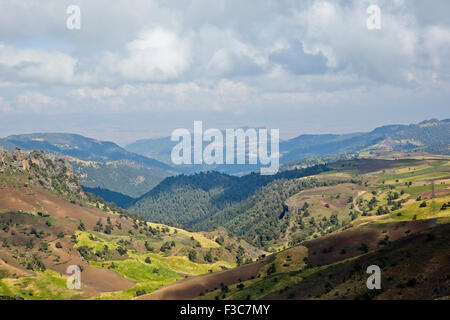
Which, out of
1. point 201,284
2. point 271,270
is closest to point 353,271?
point 271,270

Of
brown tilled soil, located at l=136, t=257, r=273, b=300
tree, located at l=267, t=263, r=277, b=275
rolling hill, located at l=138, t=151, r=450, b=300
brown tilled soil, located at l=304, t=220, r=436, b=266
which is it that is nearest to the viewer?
rolling hill, located at l=138, t=151, r=450, b=300

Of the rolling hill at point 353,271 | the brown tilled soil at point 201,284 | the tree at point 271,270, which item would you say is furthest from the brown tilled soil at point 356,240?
the brown tilled soil at point 201,284

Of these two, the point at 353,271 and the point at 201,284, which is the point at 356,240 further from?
the point at 353,271

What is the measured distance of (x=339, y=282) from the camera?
3022 inches

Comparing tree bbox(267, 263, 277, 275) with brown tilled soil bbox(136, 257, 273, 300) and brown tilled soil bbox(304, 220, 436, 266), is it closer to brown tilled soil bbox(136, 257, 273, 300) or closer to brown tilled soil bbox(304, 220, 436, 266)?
brown tilled soil bbox(136, 257, 273, 300)

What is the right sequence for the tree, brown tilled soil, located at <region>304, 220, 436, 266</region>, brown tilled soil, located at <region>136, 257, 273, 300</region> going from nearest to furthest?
1. brown tilled soil, located at <region>136, 257, 273, 300</region>
2. the tree
3. brown tilled soil, located at <region>304, 220, 436, 266</region>

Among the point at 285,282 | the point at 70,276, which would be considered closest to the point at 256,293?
the point at 285,282

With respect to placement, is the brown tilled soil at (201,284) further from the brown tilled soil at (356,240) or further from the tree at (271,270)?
the brown tilled soil at (356,240)

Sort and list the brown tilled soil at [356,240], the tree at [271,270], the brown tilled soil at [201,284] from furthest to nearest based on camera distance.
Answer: the brown tilled soil at [356,240]
the tree at [271,270]
the brown tilled soil at [201,284]

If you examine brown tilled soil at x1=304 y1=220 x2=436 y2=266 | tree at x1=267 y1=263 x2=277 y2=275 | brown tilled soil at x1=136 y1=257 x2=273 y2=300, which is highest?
brown tilled soil at x1=304 y1=220 x2=436 y2=266

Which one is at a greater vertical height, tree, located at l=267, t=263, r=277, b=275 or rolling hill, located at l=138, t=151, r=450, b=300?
rolling hill, located at l=138, t=151, r=450, b=300

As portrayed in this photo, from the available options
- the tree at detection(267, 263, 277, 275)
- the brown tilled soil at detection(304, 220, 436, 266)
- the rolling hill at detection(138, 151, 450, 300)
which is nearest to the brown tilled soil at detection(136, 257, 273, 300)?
the rolling hill at detection(138, 151, 450, 300)
